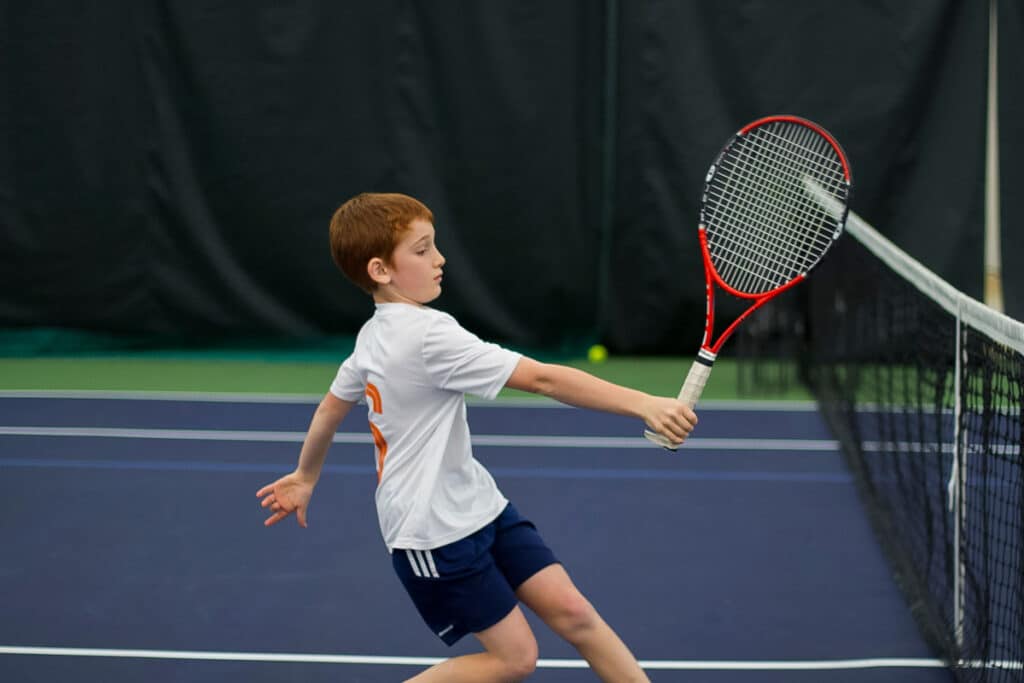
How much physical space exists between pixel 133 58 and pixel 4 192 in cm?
110

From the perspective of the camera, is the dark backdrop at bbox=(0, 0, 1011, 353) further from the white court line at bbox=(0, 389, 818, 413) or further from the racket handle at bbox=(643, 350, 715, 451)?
the racket handle at bbox=(643, 350, 715, 451)

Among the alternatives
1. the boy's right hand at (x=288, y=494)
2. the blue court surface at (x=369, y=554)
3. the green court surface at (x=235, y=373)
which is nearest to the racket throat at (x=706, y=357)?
the boy's right hand at (x=288, y=494)

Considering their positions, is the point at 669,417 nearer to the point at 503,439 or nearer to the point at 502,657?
the point at 502,657

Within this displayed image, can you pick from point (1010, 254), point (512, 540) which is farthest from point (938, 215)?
point (512, 540)

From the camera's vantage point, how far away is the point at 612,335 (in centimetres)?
792

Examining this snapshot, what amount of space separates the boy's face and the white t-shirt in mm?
28

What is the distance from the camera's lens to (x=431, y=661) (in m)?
3.27

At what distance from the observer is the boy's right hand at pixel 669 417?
2.35 meters

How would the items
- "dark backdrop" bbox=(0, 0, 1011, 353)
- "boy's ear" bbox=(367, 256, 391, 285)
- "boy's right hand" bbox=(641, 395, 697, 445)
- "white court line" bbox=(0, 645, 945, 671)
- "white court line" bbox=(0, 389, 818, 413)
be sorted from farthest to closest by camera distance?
1. "dark backdrop" bbox=(0, 0, 1011, 353)
2. "white court line" bbox=(0, 389, 818, 413)
3. "white court line" bbox=(0, 645, 945, 671)
4. "boy's ear" bbox=(367, 256, 391, 285)
5. "boy's right hand" bbox=(641, 395, 697, 445)

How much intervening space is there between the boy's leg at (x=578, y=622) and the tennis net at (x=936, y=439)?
0.80 metres

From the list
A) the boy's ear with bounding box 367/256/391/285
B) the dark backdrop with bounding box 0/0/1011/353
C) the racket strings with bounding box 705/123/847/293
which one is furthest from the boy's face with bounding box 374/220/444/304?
the dark backdrop with bounding box 0/0/1011/353

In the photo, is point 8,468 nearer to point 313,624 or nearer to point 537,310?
point 313,624

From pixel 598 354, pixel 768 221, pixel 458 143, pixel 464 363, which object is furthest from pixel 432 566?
pixel 458 143

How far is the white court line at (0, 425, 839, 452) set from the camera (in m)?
5.63
